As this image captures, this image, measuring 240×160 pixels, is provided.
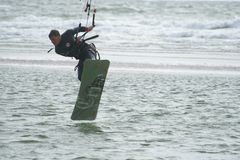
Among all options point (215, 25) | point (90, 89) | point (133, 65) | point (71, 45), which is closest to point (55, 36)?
point (71, 45)

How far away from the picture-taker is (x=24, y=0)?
65.6m

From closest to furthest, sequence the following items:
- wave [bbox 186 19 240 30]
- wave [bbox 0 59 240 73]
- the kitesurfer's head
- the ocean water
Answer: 1. the ocean water
2. the kitesurfer's head
3. wave [bbox 0 59 240 73]
4. wave [bbox 186 19 240 30]

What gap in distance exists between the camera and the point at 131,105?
11.4 meters

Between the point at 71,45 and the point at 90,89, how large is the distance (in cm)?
78

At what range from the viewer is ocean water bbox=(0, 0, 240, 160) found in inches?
303

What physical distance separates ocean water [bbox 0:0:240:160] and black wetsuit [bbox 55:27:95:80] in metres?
1.04

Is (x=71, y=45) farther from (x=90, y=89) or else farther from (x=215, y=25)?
(x=215, y=25)

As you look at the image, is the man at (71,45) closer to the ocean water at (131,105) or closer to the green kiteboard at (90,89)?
the green kiteboard at (90,89)

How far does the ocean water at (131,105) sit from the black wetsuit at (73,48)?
1036 millimetres

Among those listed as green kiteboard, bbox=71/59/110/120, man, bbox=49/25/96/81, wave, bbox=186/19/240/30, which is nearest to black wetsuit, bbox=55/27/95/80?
man, bbox=49/25/96/81

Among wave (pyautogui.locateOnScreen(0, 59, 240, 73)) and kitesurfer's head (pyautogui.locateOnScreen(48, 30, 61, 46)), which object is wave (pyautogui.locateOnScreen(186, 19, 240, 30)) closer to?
wave (pyautogui.locateOnScreen(0, 59, 240, 73))

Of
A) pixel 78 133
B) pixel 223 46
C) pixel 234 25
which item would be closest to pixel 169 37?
pixel 223 46

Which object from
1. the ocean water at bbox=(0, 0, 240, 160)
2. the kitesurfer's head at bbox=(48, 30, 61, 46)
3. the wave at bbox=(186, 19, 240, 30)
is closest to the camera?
the ocean water at bbox=(0, 0, 240, 160)

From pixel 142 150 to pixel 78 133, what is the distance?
144cm
